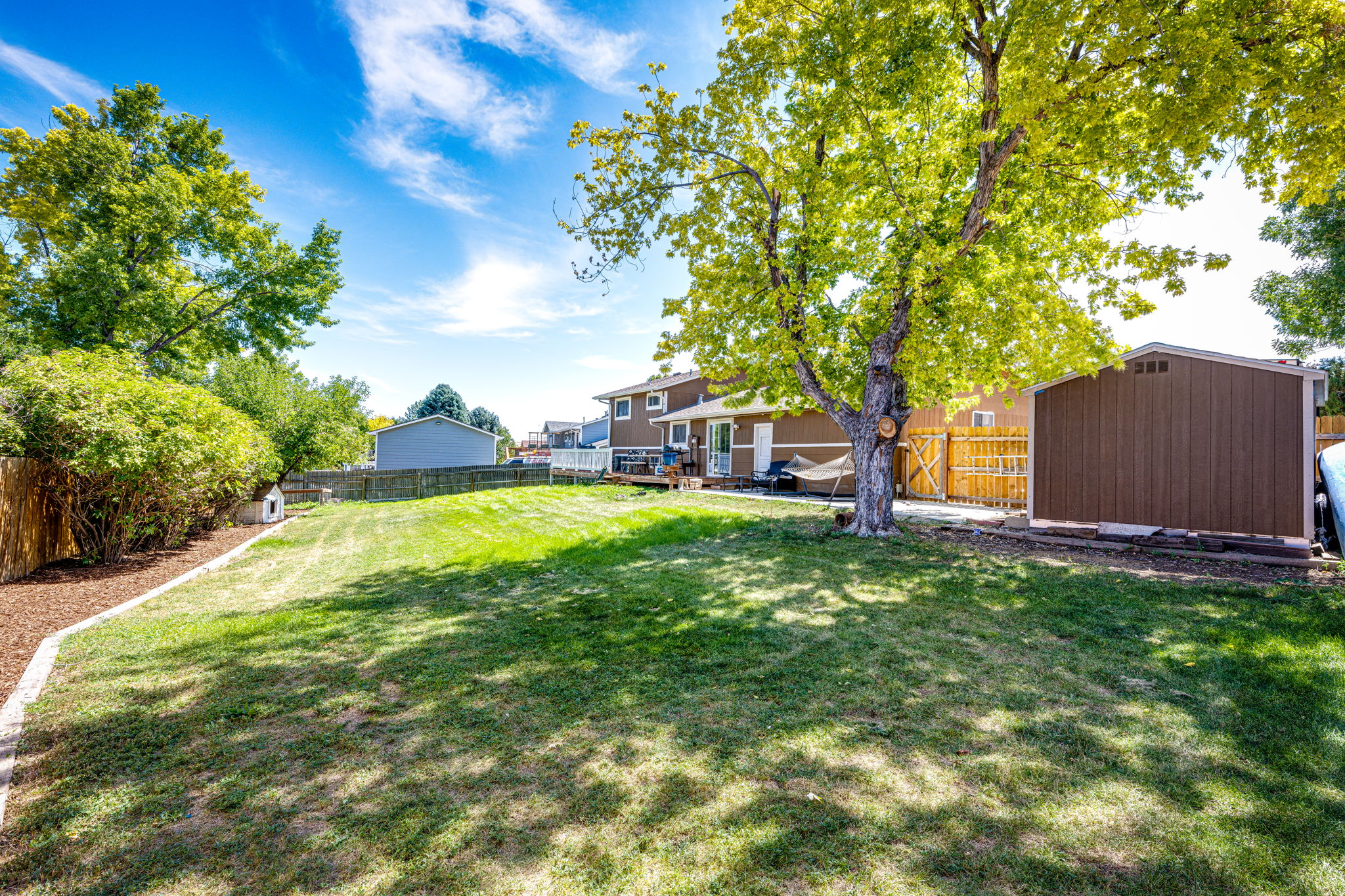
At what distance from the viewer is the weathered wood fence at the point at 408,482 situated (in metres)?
20.9

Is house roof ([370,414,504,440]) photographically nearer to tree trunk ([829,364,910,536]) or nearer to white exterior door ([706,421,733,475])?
white exterior door ([706,421,733,475])

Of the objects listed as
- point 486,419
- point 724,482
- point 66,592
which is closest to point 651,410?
point 724,482

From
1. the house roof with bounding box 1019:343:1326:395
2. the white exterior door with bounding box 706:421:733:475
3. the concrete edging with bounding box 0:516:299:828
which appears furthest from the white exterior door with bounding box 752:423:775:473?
the concrete edging with bounding box 0:516:299:828

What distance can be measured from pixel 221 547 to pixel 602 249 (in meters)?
7.85

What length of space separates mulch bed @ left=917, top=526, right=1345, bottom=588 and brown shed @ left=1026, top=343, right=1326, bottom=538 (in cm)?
124

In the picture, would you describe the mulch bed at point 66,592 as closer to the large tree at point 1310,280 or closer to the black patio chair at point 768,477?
the black patio chair at point 768,477

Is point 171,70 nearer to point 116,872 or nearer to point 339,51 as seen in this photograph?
point 339,51

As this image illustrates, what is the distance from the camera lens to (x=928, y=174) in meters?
8.84

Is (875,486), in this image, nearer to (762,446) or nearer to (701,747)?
(701,747)

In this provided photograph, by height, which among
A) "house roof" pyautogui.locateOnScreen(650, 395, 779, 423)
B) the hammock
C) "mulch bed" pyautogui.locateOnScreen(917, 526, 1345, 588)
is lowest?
"mulch bed" pyautogui.locateOnScreen(917, 526, 1345, 588)

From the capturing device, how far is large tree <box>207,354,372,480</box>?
A: 53.6 feet

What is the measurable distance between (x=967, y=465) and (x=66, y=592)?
15.7 metres

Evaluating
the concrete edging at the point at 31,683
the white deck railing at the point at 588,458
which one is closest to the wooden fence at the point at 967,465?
the concrete edging at the point at 31,683

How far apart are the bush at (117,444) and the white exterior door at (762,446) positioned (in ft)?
46.9
